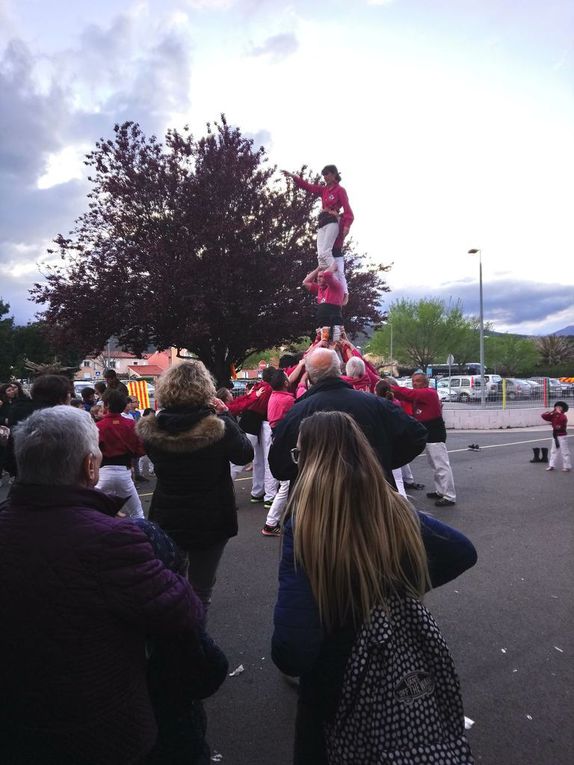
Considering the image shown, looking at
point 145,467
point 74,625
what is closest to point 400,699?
point 74,625

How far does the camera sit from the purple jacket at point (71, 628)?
1.45m

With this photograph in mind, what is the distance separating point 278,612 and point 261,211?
16408 mm

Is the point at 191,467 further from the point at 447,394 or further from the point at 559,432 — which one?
the point at 447,394

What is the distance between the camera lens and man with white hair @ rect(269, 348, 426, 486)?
11.7 ft

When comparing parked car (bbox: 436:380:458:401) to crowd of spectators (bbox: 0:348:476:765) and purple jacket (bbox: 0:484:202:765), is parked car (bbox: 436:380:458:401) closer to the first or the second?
crowd of spectators (bbox: 0:348:476:765)

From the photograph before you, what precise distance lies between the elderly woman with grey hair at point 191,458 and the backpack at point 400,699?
167cm

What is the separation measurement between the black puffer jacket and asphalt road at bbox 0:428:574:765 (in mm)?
978

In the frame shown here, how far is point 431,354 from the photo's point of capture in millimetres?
50719

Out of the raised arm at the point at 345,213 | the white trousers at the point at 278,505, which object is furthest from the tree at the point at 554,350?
the white trousers at the point at 278,505

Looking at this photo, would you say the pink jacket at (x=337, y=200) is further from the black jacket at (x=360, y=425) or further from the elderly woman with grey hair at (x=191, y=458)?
the elderly woman with grey hair at (x=191, y=458)

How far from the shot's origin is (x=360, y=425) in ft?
11.7

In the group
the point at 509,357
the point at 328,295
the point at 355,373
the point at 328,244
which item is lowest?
the point at 509,357

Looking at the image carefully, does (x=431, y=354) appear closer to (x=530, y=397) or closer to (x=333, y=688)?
(x=530, y=397)

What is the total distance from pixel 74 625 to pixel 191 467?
1.59 metres
